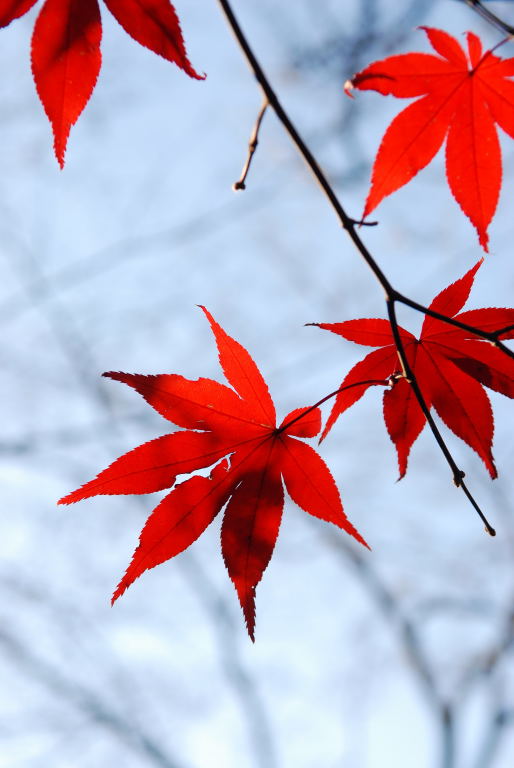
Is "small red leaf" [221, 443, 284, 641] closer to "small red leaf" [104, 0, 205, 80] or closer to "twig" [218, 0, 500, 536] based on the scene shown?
"twig" [218, 0, 500, 536]

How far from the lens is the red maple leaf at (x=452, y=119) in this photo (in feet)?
2.88

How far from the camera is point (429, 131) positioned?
3.06 feet

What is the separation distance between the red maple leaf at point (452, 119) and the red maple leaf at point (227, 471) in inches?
12.9

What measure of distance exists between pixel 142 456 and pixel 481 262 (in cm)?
55

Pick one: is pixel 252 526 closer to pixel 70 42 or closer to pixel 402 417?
pixel 402 417

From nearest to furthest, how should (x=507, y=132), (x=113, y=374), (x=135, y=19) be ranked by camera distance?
(x=135, y=19) → (x=113, y=374) → (x=507, y=132)

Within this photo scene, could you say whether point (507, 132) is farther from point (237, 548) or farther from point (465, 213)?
point (237, 548)

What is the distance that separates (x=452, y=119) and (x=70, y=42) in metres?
0.54

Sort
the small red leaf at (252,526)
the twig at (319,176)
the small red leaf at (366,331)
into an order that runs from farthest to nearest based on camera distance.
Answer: the small red leaf at (366,331), the small red leaf at (252,526), the twig at (319,176)

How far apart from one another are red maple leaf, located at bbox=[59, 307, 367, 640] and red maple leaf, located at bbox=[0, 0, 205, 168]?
0.31 m

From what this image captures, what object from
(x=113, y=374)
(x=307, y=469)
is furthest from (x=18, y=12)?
(x=307, y=469)

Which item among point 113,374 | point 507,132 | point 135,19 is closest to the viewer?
point 135,19

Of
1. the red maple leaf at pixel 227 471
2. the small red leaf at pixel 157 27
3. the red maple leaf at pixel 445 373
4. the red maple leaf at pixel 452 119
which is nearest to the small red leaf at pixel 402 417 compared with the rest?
the red maple leaf at pixel 445 373

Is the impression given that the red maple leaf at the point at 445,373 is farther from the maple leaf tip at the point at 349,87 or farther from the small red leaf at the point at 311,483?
the maple leaf tip at the point at 349,87
